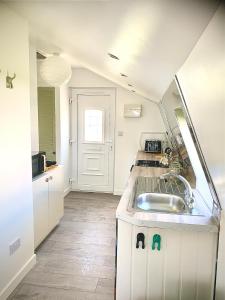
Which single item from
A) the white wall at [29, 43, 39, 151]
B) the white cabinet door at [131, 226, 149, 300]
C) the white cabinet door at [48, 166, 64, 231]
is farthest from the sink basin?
the white wall at [29, 43, 39, 151]

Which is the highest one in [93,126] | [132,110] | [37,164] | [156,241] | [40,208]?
[132,110]

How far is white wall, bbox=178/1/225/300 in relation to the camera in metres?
0.80

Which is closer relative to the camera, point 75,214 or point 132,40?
point 132,40

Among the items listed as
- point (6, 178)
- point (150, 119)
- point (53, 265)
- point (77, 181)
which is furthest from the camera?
point (77, 181)

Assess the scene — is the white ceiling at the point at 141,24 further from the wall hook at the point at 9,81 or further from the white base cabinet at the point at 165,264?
the white base cabinet at the point at 165,264

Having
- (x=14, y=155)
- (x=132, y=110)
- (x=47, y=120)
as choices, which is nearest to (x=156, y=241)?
(x=14, y=155)

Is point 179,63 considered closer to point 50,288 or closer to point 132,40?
point 132,40

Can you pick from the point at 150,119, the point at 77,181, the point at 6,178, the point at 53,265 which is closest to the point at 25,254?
the point at 53,265

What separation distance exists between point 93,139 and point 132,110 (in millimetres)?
971

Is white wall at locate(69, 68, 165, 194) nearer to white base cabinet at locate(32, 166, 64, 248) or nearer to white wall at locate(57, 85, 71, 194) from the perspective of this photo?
white wall at locate(57, 85, 71, 194)

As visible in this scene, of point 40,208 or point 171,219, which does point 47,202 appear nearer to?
point 40,208

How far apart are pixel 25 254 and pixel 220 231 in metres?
1.79

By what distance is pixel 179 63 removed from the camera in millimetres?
1247

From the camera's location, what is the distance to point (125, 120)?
16.0ft
